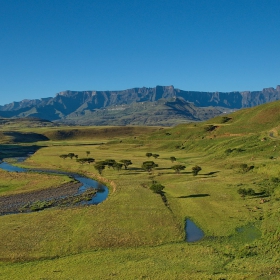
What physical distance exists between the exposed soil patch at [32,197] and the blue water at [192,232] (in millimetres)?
37280

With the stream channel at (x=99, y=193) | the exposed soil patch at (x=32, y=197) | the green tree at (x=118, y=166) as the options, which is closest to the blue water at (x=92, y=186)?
the stream channel at (x=99, y=193)

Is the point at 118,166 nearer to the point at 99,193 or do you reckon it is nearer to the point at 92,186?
the point at 92,186

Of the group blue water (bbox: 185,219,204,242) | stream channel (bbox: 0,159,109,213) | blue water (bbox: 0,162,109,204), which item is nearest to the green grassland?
blue water (bbox: 185,219,204,242)

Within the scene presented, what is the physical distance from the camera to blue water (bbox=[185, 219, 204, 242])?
4856 centimetres

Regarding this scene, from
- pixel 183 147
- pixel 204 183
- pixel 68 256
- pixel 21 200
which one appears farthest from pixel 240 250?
pixel 183 147

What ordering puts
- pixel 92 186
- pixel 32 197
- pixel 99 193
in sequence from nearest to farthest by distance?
pixel 32 197
pixel 99 193
pixel 92 186

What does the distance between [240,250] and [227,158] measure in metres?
84.6

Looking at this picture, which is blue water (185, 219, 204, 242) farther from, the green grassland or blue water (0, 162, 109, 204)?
blue water (0, 162, 109, 204)

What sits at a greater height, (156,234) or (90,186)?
(156,234)

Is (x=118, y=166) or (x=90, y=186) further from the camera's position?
(x=118, y=166)

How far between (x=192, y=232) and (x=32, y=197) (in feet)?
150

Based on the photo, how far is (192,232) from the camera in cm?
5122

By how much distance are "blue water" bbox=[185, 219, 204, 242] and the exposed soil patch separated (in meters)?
37.3

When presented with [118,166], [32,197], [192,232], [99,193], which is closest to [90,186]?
[99,193]
